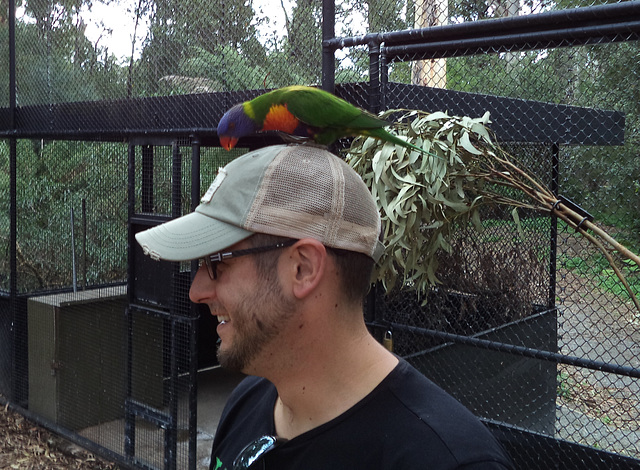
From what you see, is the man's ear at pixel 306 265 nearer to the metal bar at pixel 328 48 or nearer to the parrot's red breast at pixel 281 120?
the parrot's red breast at pixel 281 120

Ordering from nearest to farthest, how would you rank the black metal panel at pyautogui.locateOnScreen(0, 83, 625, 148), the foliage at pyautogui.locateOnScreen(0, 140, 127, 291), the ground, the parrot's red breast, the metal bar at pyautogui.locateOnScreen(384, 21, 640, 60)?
the parrot's red breast → the metal bar at pyautogui.locateOnScreen(384, 21, 640, 60) → the black metal panel at pyautogui.locateOnScreen(0, 83, 625, 148) → the ground → the foliage at pyautogui.locateOnScreen(0, 140, 127, 291)

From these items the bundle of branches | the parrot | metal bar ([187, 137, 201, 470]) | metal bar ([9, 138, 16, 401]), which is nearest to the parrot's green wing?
the parrot

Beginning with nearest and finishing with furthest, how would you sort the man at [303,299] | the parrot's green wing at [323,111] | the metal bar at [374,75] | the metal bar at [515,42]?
the man at [303,299] < the parrot's green wing at [323,111] < the metal bar at [515,42] < the metal bar at [374,75]

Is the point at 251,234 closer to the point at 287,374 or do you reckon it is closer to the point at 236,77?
the point at 287,374

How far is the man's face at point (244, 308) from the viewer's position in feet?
3.74

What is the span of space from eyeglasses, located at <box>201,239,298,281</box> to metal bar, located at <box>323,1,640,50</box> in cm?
183

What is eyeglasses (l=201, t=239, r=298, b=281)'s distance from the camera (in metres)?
1.13

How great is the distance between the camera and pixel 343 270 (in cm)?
117

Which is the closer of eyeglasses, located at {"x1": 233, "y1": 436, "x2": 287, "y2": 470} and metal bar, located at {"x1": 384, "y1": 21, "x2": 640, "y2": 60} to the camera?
eyeglasses, located at {"x1": 233, "y1": 436, "x2": 287, "y2": 470}

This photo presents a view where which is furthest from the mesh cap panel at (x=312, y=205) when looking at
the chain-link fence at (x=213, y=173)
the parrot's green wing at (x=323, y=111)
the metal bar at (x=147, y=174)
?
the metal bar at (x=147, y=174)

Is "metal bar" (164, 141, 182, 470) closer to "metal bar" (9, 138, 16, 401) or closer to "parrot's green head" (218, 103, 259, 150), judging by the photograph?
"parrot's green head" (218, 103, 259, 150)

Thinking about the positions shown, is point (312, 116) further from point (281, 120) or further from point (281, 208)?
point (281, 208)

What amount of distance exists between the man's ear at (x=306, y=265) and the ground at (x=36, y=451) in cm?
369

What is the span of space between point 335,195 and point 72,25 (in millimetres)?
4245
